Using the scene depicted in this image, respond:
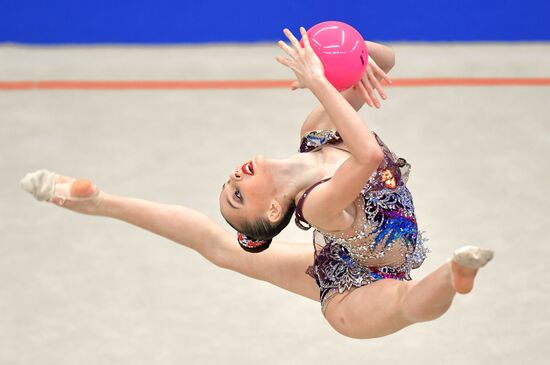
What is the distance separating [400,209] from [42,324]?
1805mm

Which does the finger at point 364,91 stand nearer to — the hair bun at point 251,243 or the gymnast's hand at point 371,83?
the gymnast's hand at point 371,83

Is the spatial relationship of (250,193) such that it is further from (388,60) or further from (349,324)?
(388,60)

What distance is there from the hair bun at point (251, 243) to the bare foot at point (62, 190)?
1.85ft

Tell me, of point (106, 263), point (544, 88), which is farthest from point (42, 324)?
point (544, 88)

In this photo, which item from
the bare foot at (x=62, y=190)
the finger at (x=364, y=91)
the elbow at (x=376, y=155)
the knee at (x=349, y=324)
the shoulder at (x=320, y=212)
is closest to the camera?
the elbow at (x=376, y=155)

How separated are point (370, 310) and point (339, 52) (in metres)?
0.87

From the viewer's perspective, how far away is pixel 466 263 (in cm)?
316

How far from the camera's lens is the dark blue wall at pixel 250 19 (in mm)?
6715

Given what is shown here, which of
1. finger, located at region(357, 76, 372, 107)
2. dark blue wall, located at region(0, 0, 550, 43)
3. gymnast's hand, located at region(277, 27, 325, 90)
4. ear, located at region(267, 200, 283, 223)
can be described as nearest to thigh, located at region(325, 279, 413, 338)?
ear, located at region(267, 200, 283, 223)

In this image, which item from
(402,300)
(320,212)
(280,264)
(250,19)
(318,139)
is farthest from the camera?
(250,19)

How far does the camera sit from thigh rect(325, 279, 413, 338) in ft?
11.8

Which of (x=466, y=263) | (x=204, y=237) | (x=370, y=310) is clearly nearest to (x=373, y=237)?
(x=370, y=310)

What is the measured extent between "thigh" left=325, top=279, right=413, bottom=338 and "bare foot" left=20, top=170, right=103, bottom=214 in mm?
933

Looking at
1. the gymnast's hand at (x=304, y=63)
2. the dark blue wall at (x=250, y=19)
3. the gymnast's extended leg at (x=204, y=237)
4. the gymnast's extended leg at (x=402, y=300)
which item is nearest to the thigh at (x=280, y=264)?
the gymnast's extended leg at (x=204, y=237)
